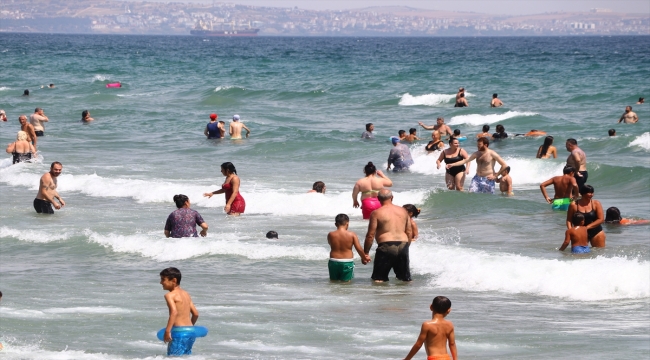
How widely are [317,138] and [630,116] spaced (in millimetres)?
10481

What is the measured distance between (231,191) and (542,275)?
19.1 feet

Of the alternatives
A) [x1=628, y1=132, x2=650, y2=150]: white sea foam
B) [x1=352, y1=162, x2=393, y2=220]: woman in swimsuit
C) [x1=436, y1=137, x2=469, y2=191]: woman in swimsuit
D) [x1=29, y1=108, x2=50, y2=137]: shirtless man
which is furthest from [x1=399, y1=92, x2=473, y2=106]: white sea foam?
[x1=352, y1=162, x2=393, y2=220]: woman in swimsuit

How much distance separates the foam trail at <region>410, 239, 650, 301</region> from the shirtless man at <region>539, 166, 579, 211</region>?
300 cm

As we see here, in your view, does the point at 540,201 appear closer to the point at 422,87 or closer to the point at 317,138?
the point at 317,138

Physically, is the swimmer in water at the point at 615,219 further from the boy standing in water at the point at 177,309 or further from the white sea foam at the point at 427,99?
the white sea foam at the point at 427,99

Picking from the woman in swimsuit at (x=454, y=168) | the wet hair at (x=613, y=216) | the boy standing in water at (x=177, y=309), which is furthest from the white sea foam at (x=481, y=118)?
the boy standing in water at (x=177, y=309)

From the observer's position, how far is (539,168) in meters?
22.1

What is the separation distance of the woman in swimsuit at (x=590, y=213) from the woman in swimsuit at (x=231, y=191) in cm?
515

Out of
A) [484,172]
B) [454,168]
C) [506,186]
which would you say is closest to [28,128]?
[454,168]

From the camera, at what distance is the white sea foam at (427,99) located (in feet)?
139

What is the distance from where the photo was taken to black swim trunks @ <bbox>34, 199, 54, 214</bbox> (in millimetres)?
16797

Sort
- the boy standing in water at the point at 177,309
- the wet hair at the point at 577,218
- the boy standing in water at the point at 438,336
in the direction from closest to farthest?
1. the boy standing in water at the point at 438,336
2. the boy standing in water at the point at 177,309
3. the wet hair at the point at 577,218

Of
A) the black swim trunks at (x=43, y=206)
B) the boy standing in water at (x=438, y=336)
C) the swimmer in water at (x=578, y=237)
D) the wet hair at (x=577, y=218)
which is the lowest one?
the black swim trunks at (x=43, y=206)

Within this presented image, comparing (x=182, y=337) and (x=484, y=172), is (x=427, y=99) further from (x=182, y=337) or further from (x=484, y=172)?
(x=182, y=337)
